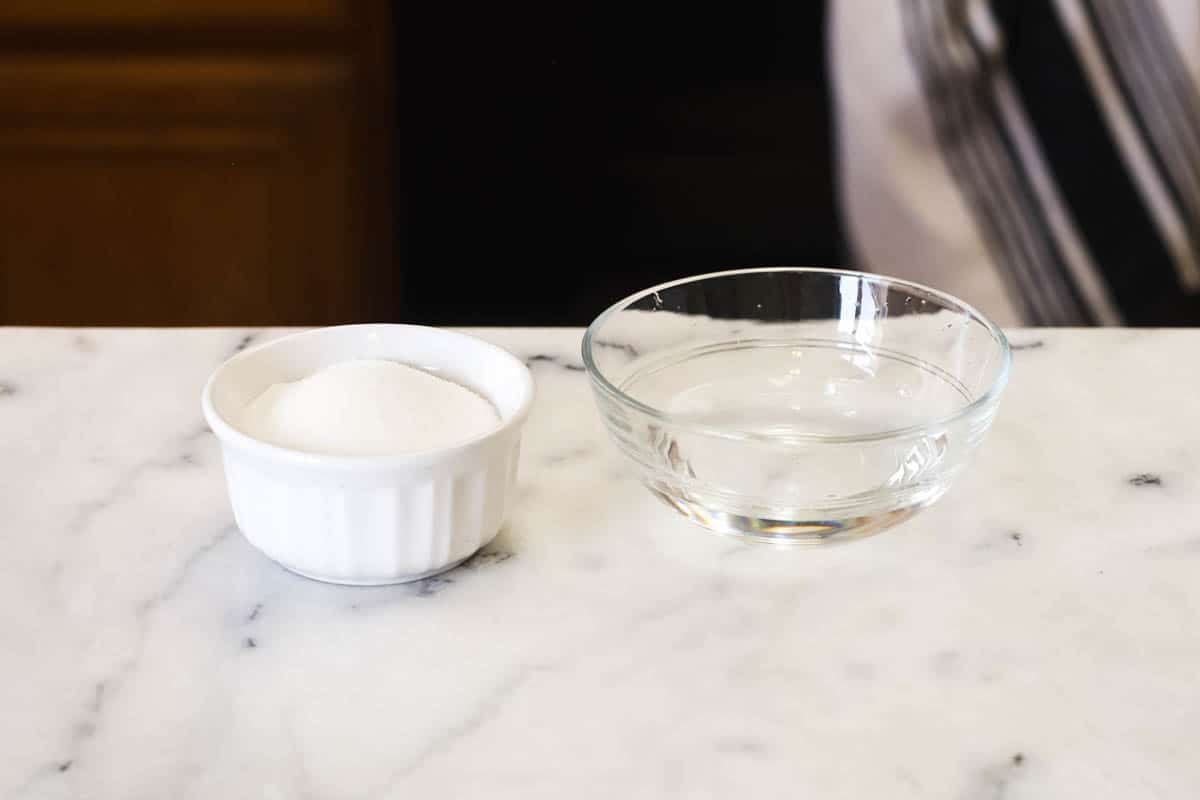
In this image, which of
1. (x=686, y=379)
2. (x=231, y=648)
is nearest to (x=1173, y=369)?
(x=686, y=379)

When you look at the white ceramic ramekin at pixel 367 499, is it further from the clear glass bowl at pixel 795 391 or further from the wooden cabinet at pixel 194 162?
the wooden cabinet at pixel 194 162

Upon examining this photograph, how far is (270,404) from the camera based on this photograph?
0.54 metres

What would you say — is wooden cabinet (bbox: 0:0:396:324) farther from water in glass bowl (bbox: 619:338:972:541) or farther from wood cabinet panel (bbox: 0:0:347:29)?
water in glass bowl (bbox: 619:338:972:541)

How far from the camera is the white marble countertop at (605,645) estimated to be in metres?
0.43

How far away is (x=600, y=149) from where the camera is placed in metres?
1.48

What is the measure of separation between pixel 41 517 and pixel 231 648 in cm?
14

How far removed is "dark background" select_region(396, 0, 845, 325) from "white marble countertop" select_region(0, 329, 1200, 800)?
0.87m

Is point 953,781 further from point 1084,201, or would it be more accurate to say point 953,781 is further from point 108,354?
point 1084,201

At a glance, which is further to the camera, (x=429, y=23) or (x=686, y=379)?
(x=429, y=23)

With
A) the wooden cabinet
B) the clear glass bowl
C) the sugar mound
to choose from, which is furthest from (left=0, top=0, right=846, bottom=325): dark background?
the sugar mound

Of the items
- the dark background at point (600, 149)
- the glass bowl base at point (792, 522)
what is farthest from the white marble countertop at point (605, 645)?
the dark background at point (600, 149)

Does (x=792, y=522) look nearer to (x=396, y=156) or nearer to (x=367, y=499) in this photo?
(x=367, y=499)

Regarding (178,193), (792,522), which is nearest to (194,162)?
(178,193)

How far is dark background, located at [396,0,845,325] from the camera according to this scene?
4.70 feet
